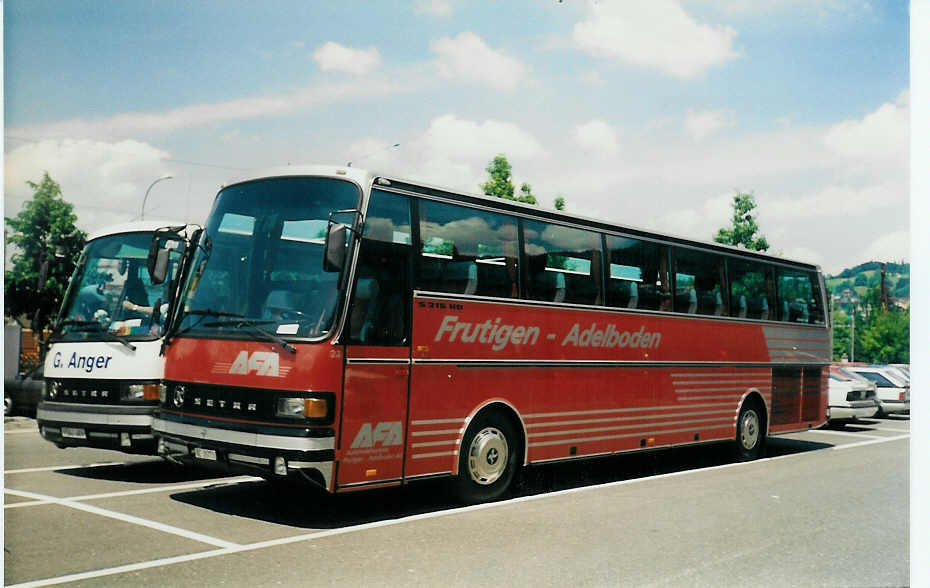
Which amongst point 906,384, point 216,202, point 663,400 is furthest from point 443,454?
point 906,384

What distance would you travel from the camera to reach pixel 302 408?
734 cm

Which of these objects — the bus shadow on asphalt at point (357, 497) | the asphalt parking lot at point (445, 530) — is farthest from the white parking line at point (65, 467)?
the bus shadow on asphalt at point (357, 497)

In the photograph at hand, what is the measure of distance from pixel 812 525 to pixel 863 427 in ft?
52.3

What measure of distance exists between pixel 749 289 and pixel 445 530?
842 cm

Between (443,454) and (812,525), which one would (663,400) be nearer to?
(812,525)

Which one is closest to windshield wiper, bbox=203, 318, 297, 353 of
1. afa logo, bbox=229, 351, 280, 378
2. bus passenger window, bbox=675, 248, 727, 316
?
afa logo, bbox=229, 351, 280, 378

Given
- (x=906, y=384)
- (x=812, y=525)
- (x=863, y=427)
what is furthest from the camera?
(x=906, y=384)

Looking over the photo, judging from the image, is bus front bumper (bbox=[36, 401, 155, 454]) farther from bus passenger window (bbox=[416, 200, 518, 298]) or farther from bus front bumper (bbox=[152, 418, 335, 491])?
bus passenger window (bbox=[416, 200, 518, 298])

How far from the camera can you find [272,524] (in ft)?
25.2

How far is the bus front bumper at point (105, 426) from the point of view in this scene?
9.38 metres

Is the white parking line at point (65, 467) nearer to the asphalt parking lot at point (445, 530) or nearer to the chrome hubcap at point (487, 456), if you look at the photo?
the asphalt parking lot at point (445, 530)

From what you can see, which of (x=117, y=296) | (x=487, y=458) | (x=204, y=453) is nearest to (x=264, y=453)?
(x=204, y=453)

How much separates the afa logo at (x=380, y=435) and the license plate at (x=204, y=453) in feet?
4.12

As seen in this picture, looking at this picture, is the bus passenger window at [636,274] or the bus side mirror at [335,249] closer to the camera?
the bus side mirror at [335,249]
